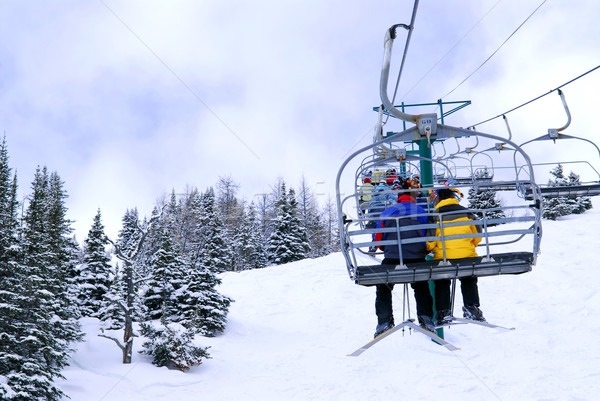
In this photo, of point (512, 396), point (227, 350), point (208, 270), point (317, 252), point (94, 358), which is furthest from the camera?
point (317, 252)

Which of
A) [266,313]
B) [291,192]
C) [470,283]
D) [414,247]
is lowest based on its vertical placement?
[266,313]

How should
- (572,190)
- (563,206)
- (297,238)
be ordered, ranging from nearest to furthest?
1. (572,190)
2. (563,206)
3. (297,238)

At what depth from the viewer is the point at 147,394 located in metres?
14.3

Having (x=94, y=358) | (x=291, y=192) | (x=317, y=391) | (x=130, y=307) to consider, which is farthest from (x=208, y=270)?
(x=291, y=192)

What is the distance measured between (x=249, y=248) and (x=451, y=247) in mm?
41209

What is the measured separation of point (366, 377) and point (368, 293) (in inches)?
332

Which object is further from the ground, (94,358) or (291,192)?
(291,192)

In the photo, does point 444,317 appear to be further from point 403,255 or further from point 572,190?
point 572,190

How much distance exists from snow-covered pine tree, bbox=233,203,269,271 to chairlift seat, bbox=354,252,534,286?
40079 millimetres

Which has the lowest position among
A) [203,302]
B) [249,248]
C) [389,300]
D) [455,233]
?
[203,302]

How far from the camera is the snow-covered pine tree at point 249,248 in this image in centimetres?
4547

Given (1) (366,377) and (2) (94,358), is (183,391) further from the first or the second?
(1) (366,377)

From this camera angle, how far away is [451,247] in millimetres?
5234

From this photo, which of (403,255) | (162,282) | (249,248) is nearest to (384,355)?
(403,255)
